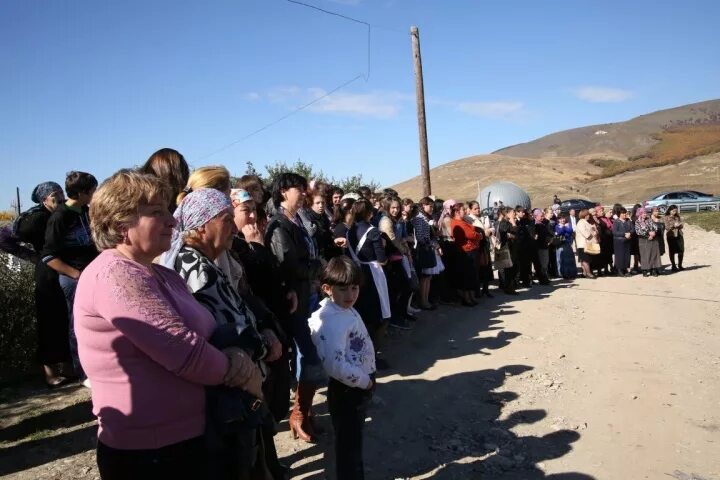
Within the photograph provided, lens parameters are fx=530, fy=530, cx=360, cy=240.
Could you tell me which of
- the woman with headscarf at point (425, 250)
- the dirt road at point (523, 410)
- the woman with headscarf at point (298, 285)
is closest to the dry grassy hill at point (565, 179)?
the woman with headscarf at point (425, 250)

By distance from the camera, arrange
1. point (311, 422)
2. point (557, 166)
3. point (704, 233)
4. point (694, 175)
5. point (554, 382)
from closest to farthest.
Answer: point (311, 422) → point (554, 382) → point (704, 233) → point (694, 175) → point (557, 166)

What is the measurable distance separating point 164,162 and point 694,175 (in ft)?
172

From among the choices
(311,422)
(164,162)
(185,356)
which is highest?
(164,162)

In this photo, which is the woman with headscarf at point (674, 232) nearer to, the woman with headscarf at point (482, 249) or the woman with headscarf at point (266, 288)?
the woman with headscarf at point (482, 249)

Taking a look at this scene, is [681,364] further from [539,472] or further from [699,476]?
[539,472]

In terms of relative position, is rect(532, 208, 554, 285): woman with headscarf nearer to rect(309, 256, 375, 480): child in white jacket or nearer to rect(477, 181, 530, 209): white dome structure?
rect(309, 256, 375, 480): child in white jacket

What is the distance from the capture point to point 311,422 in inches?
172

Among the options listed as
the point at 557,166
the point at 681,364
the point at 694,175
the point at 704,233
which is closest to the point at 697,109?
the point at 557,166

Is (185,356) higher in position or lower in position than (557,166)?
lower

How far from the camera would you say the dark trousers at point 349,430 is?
321 cm

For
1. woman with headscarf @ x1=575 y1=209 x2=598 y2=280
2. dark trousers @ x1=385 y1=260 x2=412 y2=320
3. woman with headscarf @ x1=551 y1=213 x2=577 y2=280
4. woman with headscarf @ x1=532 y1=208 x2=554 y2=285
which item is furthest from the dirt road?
woman with headscarf @ x1=551 y1=213 x2=577 y2=280

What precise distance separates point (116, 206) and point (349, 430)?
6.53ft

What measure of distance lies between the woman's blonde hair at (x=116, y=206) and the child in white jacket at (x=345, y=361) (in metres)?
1.67

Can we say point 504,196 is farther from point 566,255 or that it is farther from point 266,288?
point 266,288
